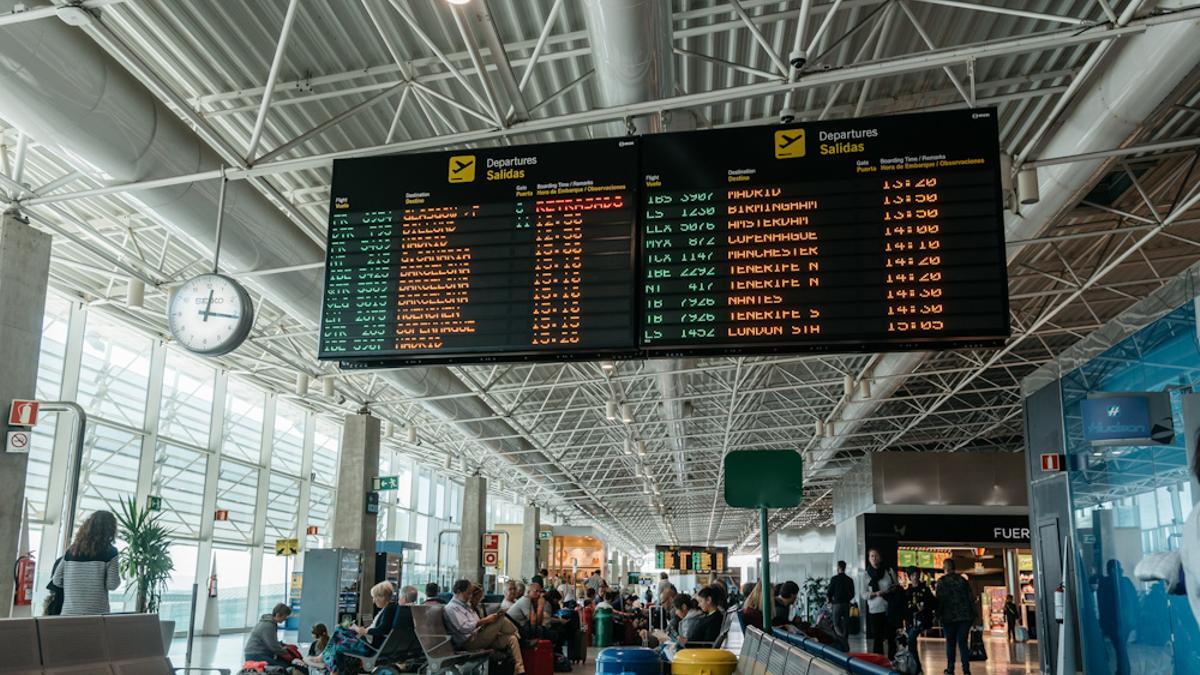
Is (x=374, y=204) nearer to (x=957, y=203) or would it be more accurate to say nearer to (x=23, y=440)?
(x=957, y=203)

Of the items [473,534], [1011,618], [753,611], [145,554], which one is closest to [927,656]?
[1011,618]

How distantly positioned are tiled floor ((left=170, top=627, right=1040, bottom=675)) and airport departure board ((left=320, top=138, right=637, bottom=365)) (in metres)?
7.00

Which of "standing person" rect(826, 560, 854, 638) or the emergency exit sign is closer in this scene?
the emergency exit sign

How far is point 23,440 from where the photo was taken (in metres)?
9.56

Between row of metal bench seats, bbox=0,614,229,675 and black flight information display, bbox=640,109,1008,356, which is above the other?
black flight information display, bbox=640,109,1008,356

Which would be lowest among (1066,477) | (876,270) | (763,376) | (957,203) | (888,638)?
(888,638)

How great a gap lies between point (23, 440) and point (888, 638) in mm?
11498

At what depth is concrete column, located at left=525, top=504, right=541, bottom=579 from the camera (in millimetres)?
35375

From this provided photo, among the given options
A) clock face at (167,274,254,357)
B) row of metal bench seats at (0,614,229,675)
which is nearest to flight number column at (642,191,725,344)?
clock face at (167,274,254,357)

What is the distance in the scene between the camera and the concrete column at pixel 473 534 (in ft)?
92.9

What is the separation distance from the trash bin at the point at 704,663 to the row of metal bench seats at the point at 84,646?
11.5ft

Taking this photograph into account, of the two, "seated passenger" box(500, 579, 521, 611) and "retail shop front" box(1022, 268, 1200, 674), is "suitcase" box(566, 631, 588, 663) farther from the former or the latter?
"retail shop front" box(1022, 268, 1200, 674)

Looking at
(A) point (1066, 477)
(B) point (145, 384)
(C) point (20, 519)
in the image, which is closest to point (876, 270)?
(A) point (1066, 477)

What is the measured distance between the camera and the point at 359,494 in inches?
759
